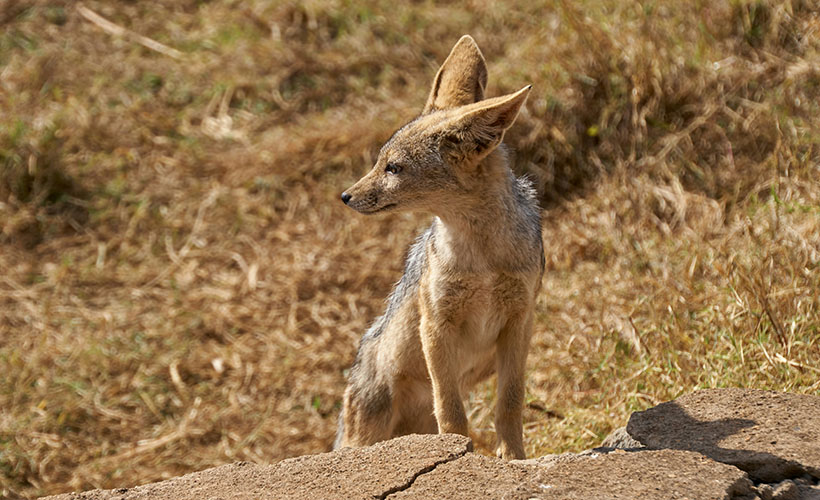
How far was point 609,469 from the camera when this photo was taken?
3615 mm

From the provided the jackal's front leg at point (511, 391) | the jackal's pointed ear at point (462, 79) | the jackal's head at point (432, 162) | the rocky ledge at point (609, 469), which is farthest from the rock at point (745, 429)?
the jackal's pointed ear at point (462, 79)

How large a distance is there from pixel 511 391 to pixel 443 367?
35 centimetres

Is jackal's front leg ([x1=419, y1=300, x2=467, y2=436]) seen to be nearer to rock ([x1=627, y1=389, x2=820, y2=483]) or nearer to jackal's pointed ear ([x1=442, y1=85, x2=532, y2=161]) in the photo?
jackal's pointed ear ([x1=442, y1=85, x2=532, y2=161])

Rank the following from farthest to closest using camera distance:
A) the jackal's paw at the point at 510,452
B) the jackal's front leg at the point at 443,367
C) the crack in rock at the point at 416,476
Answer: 1. the jackal's paw at the point at 510,452
2. the jackal's front leg at the point at 443,367
3. the crack in rock at the point at 416,476

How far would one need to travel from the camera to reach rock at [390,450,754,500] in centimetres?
345

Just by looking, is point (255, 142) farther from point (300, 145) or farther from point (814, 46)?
point (814, 46)

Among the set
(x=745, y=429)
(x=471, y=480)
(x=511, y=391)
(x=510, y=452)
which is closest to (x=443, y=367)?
(x=511, y=391)

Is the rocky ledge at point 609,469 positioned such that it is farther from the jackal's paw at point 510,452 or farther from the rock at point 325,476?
the jackal's paw at point 510,452

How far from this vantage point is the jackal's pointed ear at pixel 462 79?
4.93m

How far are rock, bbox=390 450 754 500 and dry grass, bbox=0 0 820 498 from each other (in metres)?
1.59

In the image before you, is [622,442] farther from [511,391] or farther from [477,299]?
[477,299]

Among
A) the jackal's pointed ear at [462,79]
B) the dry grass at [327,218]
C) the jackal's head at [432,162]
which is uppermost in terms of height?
the jackal's pointed ear at [462,79]

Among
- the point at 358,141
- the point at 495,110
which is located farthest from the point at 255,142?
the point at 495,110

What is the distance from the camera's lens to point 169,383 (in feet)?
24.6
